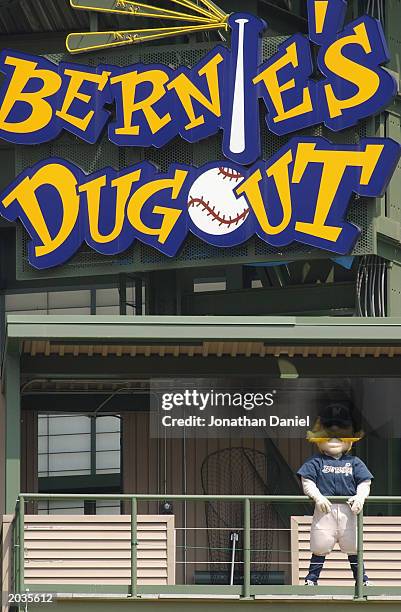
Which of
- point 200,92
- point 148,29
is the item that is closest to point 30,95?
point 148,29

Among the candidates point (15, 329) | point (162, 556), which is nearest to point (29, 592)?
point (162, 556)

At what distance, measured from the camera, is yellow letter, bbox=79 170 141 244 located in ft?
99.9

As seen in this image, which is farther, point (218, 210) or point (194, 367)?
point (218, 210)

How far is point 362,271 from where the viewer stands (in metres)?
31.0

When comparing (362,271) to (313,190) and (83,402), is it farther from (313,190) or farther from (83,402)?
(83,402)

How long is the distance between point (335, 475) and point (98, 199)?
6.39 m

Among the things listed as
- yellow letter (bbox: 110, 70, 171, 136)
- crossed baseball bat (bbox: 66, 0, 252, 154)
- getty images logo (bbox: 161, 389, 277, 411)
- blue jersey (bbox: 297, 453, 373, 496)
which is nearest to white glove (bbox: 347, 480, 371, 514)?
blue jersey (bbox: 297, 453, 373, 496)

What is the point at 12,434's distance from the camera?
27672 millimetres

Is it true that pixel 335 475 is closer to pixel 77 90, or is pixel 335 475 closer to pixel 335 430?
pixel 335 430

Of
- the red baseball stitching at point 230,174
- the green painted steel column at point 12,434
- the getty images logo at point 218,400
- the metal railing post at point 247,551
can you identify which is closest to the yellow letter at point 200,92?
the red baseball stitching at point 230,174

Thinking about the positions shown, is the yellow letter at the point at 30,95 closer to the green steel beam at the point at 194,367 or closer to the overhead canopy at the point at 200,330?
the green steel beam at the point at 194,367

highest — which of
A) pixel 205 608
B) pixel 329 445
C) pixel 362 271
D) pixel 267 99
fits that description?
pixel 267 99

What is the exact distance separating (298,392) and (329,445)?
170 cm

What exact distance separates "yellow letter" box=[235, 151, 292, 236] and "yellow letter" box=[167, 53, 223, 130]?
4.06 ft
